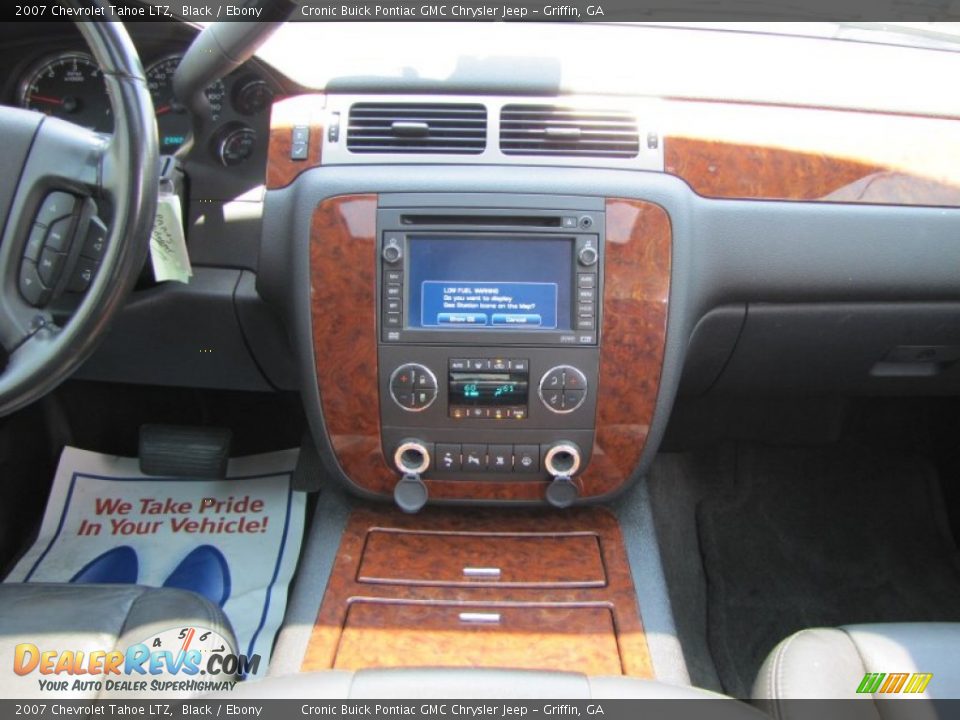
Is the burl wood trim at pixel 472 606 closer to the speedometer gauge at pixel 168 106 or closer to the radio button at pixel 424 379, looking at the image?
the radio button at pixel 424 379

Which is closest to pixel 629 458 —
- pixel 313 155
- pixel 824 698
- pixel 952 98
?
pixel 824 698

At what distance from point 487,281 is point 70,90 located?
101cm

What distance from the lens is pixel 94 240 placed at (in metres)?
1.26

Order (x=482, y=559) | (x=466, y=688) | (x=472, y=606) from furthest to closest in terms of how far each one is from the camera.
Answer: (x=482, y=559)
(x=472, y=606)
(x=466, y=688)

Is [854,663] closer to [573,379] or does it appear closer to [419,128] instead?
[573,379]

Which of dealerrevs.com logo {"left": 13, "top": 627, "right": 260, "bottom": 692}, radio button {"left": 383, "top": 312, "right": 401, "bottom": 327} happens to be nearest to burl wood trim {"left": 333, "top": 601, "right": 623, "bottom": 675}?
dealerrevs.com logo {"left": 13, "top": 627, "right": 260, "bottom": 692}

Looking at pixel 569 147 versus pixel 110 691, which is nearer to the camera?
pixel 110 691

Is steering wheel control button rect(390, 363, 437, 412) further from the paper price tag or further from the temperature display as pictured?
the paper price tag

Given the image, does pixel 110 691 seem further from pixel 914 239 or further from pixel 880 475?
pixel 880 475

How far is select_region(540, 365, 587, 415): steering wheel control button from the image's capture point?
141 centimetres

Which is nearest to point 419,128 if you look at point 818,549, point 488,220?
point 488,220

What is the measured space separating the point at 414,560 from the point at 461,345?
407 mm

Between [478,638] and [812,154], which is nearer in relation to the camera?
[478,638]

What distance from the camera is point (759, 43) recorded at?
1.62 meters
